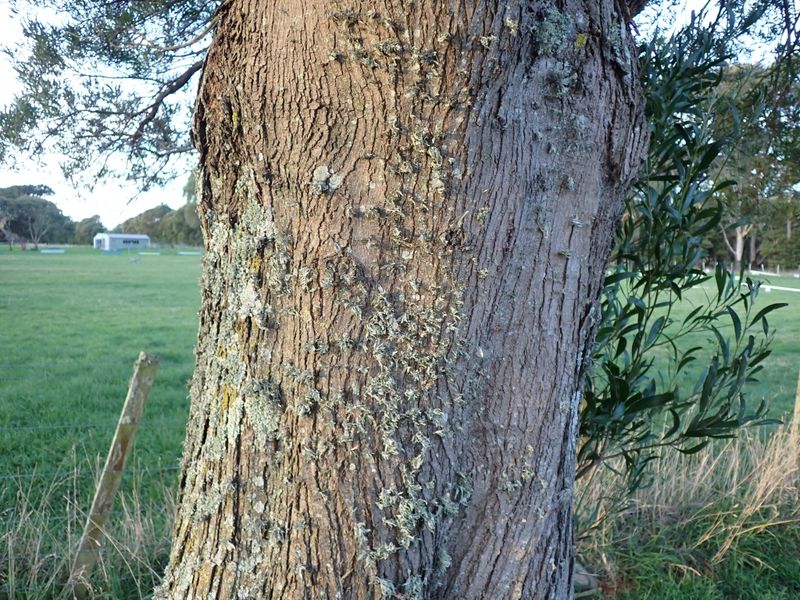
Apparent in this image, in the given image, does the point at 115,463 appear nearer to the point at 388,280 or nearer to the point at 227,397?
the point at 227,397

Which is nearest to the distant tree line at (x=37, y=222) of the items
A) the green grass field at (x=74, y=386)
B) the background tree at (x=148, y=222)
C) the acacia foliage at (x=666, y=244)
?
the background tree at (x=148, y=222)

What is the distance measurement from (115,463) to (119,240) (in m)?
6.03

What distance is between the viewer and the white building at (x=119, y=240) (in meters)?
7.34

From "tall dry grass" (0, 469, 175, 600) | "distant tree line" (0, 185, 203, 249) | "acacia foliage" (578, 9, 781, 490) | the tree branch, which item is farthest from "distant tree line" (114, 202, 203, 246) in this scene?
"acacia foliage" (578, 9, 781, 490)

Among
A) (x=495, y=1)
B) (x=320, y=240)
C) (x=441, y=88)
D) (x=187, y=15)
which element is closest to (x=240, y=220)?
(x=320, y=240)

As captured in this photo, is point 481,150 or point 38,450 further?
point 38,450

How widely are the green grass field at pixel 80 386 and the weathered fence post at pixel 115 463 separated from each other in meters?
0.20

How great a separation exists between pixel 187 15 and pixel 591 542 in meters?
4.49

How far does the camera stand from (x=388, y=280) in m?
1.23

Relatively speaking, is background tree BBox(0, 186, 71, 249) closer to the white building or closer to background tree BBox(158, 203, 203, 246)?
the white building

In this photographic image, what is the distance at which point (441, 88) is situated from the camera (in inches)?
47.7

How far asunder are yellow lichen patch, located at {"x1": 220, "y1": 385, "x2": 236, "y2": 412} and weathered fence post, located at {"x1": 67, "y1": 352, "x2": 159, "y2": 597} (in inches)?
74.0

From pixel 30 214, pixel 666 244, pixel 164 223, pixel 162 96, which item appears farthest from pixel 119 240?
pixel 666 244

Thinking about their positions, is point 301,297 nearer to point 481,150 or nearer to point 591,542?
point 481,150
